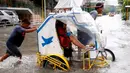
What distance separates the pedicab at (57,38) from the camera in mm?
8680

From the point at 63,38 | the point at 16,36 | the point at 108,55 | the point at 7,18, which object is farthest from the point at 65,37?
the point at 7,18

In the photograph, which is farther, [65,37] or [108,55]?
[108,55]

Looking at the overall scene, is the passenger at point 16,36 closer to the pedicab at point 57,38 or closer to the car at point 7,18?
the pedicab at point 57,38

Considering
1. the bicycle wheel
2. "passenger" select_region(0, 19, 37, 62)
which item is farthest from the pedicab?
the bicycle wheel

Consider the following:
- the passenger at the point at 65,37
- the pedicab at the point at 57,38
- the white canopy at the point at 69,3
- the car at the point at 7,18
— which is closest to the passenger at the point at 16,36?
the pedicab at the point at 57,38

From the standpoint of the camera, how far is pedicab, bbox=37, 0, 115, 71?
868 centimetres

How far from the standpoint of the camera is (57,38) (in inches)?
349

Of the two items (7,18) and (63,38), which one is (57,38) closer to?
(63,38)

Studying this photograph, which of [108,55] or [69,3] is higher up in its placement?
[69,3]

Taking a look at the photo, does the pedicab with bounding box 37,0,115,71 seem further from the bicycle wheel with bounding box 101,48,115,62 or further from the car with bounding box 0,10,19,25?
the car with bounding box 0,10,19,25

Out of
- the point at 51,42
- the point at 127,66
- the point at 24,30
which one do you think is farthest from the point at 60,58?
the point at 127,66

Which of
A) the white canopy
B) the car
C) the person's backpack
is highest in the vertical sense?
the white canopy

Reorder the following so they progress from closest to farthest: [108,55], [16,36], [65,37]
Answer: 1. [65,37]
2. [16,36]
3. [108,55]

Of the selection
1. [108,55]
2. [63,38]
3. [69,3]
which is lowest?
[108,55]
